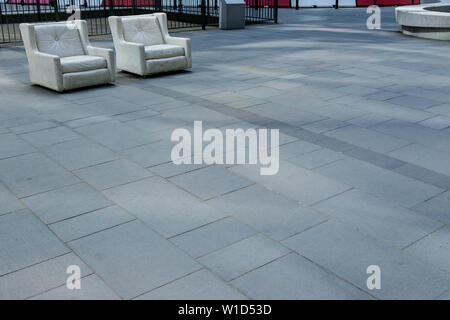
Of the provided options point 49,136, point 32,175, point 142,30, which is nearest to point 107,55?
point 142,30

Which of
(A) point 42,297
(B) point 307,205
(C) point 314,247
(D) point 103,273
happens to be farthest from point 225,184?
(A) point 42,297

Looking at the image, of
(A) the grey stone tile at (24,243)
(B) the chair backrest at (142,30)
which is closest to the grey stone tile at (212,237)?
(A) the grey stone tile at (24,243)

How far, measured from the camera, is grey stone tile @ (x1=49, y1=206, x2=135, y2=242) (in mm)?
3729

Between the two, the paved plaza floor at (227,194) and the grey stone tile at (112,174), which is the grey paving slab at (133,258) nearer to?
the paved plaza floor at (227,194)

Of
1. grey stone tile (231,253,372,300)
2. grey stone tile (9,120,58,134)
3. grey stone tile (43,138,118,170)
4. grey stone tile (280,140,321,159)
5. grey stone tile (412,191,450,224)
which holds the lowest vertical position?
grey stone tile (231,253,372,300)

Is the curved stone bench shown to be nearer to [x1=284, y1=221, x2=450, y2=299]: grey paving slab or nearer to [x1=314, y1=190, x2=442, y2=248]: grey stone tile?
[x1=314, y1=190, x2=442, y2=248]: grey stone tile

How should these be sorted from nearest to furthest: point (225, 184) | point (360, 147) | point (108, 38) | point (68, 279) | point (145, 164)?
1. point (68, 279)
2. point (225, 184)
3. point (145, 164)
4. point (360, 147)
5. point (108, 38)

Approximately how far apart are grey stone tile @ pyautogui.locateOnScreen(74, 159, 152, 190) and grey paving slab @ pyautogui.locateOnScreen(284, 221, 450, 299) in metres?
1.75

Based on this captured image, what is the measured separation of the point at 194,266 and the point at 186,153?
2129 mm

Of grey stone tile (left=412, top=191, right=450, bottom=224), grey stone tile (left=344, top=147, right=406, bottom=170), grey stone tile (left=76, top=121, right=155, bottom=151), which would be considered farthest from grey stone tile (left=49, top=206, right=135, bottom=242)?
grey stone tile (left=344, top=147, right=406, bottom=170)

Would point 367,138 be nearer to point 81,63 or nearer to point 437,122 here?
point 437,122

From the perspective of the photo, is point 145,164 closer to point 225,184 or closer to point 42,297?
point 225,184

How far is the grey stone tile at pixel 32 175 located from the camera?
14.8ft
